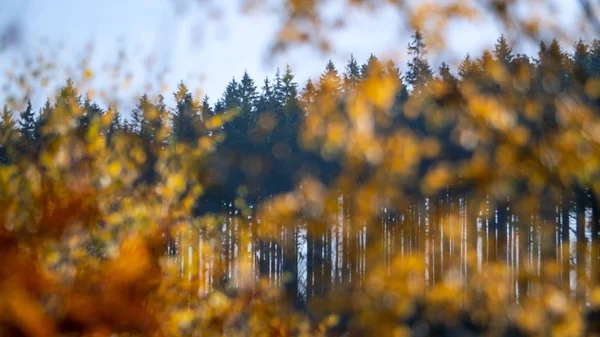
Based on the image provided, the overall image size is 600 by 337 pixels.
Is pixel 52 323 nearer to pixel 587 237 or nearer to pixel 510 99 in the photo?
pixel 510 99

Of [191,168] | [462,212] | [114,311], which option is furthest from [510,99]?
[191,168]

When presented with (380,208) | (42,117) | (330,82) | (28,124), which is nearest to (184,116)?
(42,117)

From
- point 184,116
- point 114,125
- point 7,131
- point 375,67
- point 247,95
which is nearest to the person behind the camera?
point 375,67

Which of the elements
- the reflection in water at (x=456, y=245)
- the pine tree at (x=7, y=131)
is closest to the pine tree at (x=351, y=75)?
the reflection in water at (x=456, y=245)

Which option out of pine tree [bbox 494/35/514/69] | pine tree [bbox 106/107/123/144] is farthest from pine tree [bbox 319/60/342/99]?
pine tree [bbox 106/107/123/144]

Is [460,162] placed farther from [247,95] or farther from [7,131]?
[247,95]

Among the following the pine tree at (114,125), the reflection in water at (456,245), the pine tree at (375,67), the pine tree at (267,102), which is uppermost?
the pine tree at (267,102)

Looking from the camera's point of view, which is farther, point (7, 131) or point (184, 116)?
point (184, 116)

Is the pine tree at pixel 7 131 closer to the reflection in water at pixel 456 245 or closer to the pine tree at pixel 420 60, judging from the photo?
the reflection in water at pixel 456 245

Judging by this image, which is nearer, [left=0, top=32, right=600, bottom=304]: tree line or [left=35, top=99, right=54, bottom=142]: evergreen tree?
[left=0, top=32, right=600, bottom=304]: tree line

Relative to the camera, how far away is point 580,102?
2180 millimetres

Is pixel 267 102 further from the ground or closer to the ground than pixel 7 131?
further from the ground

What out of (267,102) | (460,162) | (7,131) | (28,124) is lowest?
(460,162)

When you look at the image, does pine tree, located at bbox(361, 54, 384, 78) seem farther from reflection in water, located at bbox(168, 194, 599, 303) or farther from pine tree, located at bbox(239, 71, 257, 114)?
pine tree, located at bbox(239, 71, 257, 114)
